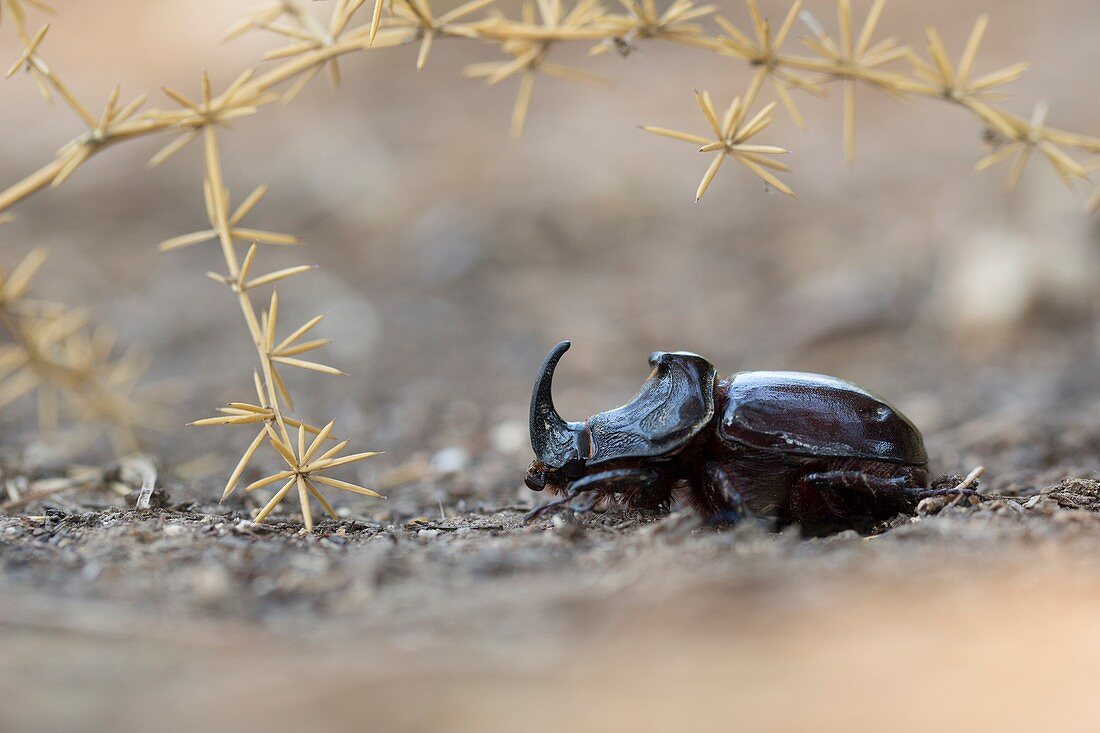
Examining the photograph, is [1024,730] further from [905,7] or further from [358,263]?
[905,7]

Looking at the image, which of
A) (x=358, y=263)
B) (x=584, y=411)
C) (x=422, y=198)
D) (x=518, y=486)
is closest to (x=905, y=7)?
(x=422, y=198)

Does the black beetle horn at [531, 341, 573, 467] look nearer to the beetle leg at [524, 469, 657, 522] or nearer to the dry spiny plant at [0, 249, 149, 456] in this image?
the beetle leg at [524, 469, 657, 522]

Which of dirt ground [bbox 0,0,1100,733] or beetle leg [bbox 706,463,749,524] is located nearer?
dirt ground [bbox 0,0,1100,733]

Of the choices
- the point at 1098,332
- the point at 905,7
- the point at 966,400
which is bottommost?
the point at 966,400

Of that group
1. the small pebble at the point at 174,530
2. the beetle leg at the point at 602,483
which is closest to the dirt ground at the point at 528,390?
the small pebble at the point at 174,530

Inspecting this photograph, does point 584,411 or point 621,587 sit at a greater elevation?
point 584,411

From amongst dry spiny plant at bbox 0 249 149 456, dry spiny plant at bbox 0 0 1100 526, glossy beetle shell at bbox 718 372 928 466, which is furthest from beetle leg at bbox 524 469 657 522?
dry spiny plant at bbox 0 249 149 456

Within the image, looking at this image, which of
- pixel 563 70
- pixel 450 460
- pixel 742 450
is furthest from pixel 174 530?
pixel 450 460

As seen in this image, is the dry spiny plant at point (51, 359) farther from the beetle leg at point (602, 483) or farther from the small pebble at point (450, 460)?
the beetle leg at point (602, 483)
